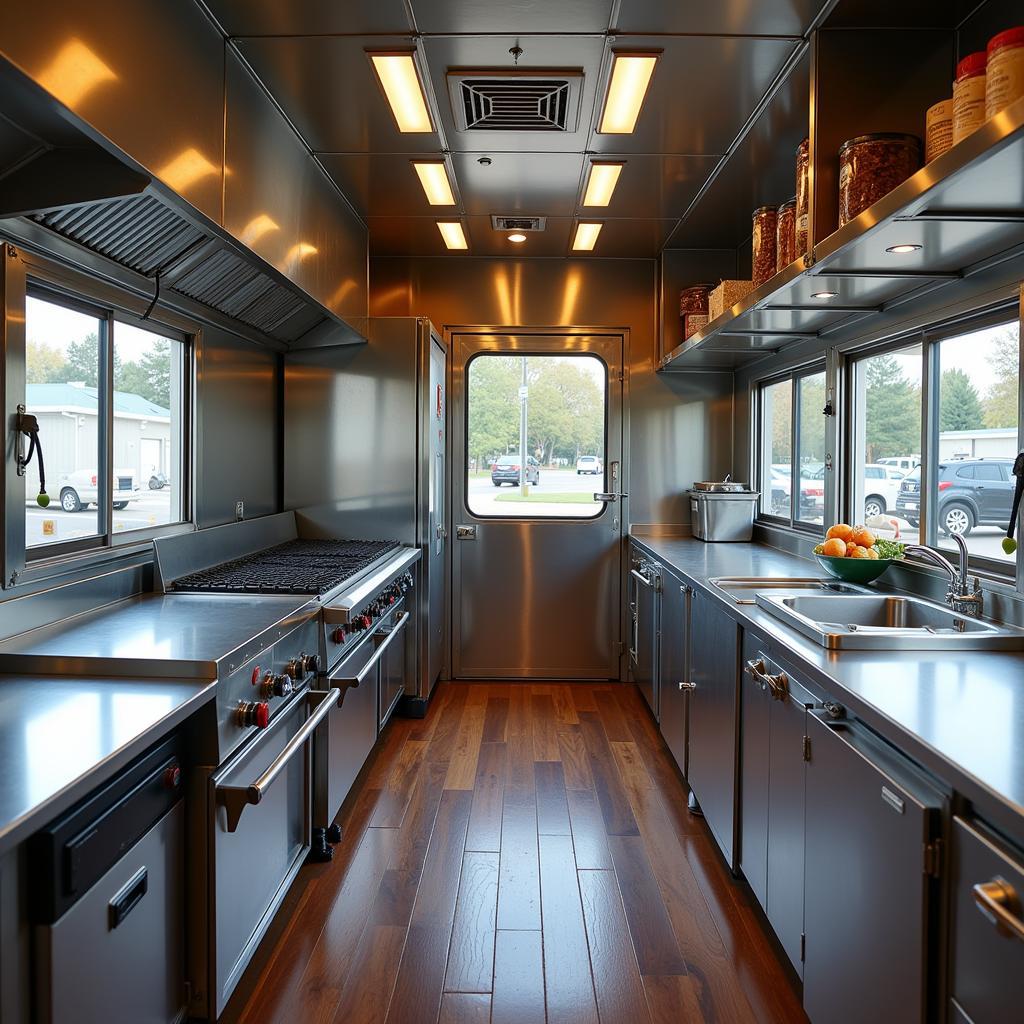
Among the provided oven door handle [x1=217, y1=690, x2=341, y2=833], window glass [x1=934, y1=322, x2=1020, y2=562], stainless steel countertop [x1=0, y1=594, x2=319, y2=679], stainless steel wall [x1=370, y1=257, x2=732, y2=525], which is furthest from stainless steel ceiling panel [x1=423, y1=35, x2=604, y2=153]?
oven door handle [x1=217, y1=690, x2=341, y2=833]

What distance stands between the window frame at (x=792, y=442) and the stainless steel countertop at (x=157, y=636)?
243cm

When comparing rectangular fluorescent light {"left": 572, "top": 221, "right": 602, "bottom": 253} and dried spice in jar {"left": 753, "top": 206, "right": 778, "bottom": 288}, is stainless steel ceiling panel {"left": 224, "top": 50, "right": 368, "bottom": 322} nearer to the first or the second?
rectangular fluorescent light {"left": 572, "top": 221, "right": 602, "bottom": 253}

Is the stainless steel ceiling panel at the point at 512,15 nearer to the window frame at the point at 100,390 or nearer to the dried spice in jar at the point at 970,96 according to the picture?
the dried spice in jar at the point at 970,96

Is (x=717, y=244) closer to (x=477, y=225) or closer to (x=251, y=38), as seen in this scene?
(x=477, y=225)

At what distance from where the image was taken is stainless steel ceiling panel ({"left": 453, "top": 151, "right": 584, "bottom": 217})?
132 inches

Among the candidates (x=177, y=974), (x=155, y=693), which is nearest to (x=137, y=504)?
(x=155, y=693)

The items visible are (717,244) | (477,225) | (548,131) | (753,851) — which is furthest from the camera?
(717,244)

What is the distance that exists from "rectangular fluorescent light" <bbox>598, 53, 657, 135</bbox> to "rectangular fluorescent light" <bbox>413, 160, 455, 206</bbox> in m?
0.76

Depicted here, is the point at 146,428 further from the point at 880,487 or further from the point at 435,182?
the point at 880,487

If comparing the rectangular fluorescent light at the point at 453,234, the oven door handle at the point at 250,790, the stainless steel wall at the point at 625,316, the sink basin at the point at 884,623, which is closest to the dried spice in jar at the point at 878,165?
the sink basin at the point at 884,623

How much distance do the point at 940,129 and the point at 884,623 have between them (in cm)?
141

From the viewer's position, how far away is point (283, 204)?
9.36 ft

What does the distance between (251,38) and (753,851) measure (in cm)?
269

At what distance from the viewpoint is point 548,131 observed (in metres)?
3.06
